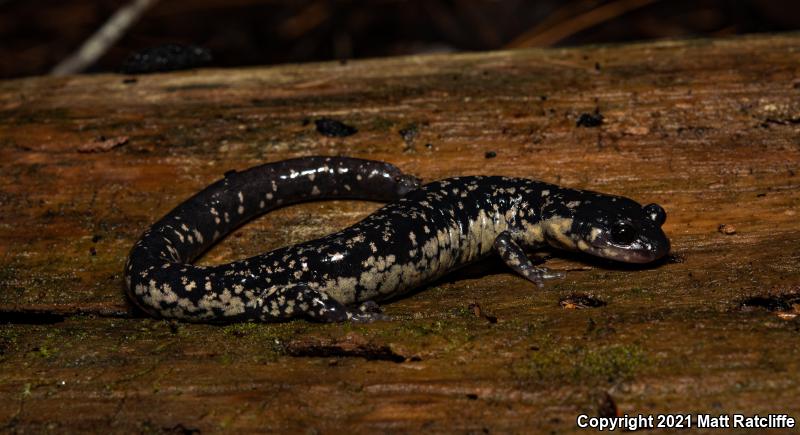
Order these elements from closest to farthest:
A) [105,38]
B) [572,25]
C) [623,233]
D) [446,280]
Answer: [623,233] → [446,280] → [105,38] → [572,25]

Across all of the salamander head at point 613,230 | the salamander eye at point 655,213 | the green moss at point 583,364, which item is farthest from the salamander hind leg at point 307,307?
the salamander eye at point 655,213

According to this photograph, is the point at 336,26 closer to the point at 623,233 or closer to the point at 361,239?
the point at 361,239

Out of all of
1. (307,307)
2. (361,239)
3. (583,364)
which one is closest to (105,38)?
(361,239)

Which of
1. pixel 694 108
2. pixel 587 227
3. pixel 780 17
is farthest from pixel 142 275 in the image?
pixel 780 17

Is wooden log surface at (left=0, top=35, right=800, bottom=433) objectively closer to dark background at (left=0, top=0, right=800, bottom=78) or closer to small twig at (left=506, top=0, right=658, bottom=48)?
small twig at (left=506, top=0, right=658, bottom=48)

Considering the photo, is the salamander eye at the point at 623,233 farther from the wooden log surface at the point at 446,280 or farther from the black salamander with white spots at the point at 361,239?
the wooden log surface at the point at 446,280

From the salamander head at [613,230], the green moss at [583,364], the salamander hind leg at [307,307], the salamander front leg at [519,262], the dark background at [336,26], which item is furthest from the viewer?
the dark background at [336,26]

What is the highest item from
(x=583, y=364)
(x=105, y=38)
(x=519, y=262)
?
(x=105, y=38)
